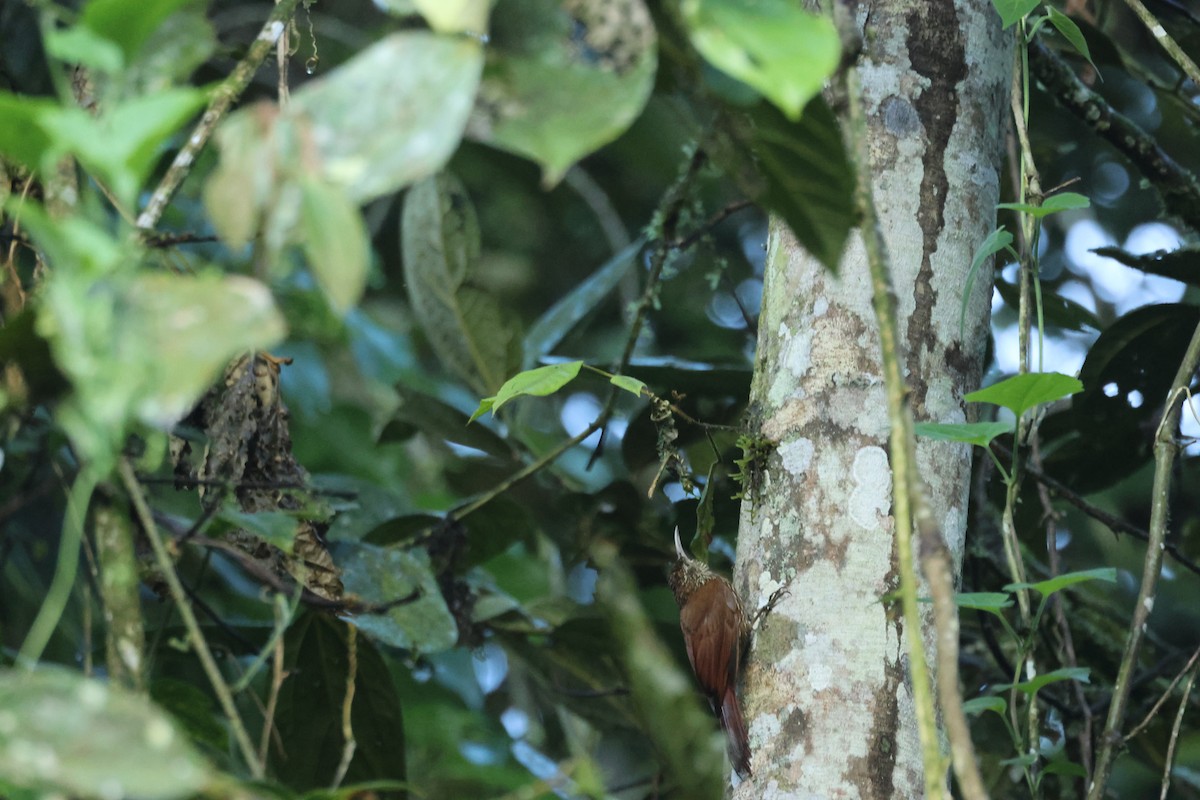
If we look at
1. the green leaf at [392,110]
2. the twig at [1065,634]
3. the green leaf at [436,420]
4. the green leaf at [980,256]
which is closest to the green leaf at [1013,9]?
the green leaf at [980,256]

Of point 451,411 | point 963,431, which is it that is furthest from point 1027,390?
point 451,411

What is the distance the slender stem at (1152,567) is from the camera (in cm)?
174

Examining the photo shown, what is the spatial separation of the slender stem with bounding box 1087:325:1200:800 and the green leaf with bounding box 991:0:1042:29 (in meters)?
0.65

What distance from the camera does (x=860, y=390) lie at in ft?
4.96

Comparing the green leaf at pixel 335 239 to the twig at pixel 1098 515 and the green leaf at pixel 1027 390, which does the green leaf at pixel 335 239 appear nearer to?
the green leaf at pixel 1027 390

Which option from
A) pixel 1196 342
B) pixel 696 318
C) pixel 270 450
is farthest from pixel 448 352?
pixel 696 318

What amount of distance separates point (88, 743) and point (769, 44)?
0.57 meters

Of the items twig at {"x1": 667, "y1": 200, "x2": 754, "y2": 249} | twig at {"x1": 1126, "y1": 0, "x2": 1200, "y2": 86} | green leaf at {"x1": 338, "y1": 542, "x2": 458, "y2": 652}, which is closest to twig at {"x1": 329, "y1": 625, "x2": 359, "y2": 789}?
green leaf at {"x1": 338, "y1": 542, "x2": 458, "y2": 652}

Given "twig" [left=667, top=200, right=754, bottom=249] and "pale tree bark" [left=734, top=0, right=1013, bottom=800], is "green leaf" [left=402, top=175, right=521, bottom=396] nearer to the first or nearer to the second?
"twig" [left=667, top=200, right=754, bottom=249]

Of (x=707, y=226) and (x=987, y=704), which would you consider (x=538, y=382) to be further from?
(x=707, y=226)

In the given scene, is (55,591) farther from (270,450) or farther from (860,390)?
(860,390)

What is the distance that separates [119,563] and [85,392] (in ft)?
1.81

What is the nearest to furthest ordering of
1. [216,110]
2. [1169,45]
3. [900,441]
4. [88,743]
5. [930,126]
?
[88,743], [900,441], [216,110], [930,126], [1169,45]

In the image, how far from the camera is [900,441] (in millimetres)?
908
